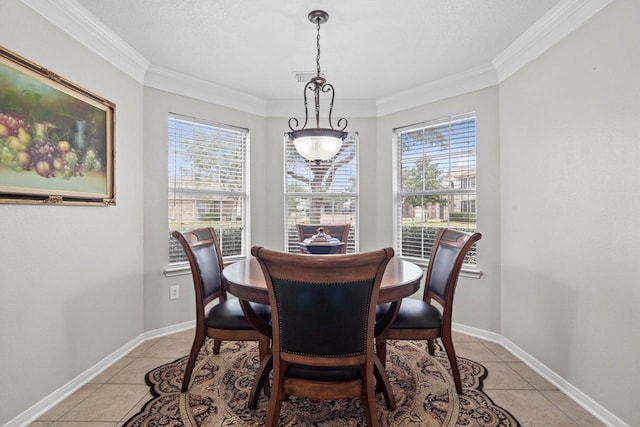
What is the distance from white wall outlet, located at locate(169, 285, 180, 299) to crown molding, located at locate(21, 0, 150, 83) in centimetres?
190

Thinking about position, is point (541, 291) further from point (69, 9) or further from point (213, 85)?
point (69, 9)

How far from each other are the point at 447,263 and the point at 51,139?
2598 millimetres

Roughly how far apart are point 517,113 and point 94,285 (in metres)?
3.46

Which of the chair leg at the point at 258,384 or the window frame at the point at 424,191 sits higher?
the window frame at the point at 424,191

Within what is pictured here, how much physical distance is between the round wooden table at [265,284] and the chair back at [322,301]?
9.8 inches

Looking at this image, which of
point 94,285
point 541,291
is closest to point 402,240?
point 541,291

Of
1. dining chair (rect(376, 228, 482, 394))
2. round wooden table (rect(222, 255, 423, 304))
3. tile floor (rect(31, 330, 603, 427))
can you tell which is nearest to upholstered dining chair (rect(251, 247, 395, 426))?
round wooden table (rect(222, 255, 423, 304))

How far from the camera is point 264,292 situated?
1.61 metres

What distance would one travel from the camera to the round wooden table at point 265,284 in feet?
5.29

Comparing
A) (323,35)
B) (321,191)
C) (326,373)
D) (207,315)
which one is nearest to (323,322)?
(326,373)

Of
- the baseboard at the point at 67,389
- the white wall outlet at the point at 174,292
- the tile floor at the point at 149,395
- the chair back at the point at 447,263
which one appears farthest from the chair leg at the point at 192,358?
the chair back at the point at 447,263

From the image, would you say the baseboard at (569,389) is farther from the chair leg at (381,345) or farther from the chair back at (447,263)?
the chair leg at (381,345)

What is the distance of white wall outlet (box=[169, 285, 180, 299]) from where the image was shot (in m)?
3.03

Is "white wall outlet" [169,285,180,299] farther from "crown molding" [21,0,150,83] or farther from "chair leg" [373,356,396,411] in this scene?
"chair leg" [373,356,396,411]
